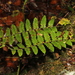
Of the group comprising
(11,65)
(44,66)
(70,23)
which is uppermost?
(70,23)

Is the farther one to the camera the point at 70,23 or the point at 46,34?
the point at 70,23

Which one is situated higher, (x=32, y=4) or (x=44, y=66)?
(x=32, y=4)

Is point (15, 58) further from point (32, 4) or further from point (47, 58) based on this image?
point (32, 4)

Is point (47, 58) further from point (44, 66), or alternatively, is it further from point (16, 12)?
point (16, 12)

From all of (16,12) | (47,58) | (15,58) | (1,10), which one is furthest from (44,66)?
(1,10)

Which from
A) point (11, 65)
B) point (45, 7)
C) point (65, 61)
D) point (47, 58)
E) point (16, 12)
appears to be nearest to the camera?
point (65, 61)

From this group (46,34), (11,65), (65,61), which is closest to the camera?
(46,34)

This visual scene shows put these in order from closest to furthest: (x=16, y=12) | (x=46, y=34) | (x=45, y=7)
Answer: (x=46, y=34) → (x=16, y=12) → (x=45, y=7)

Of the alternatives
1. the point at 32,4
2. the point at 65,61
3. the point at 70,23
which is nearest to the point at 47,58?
the point at 65,61

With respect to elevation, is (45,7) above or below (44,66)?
above
